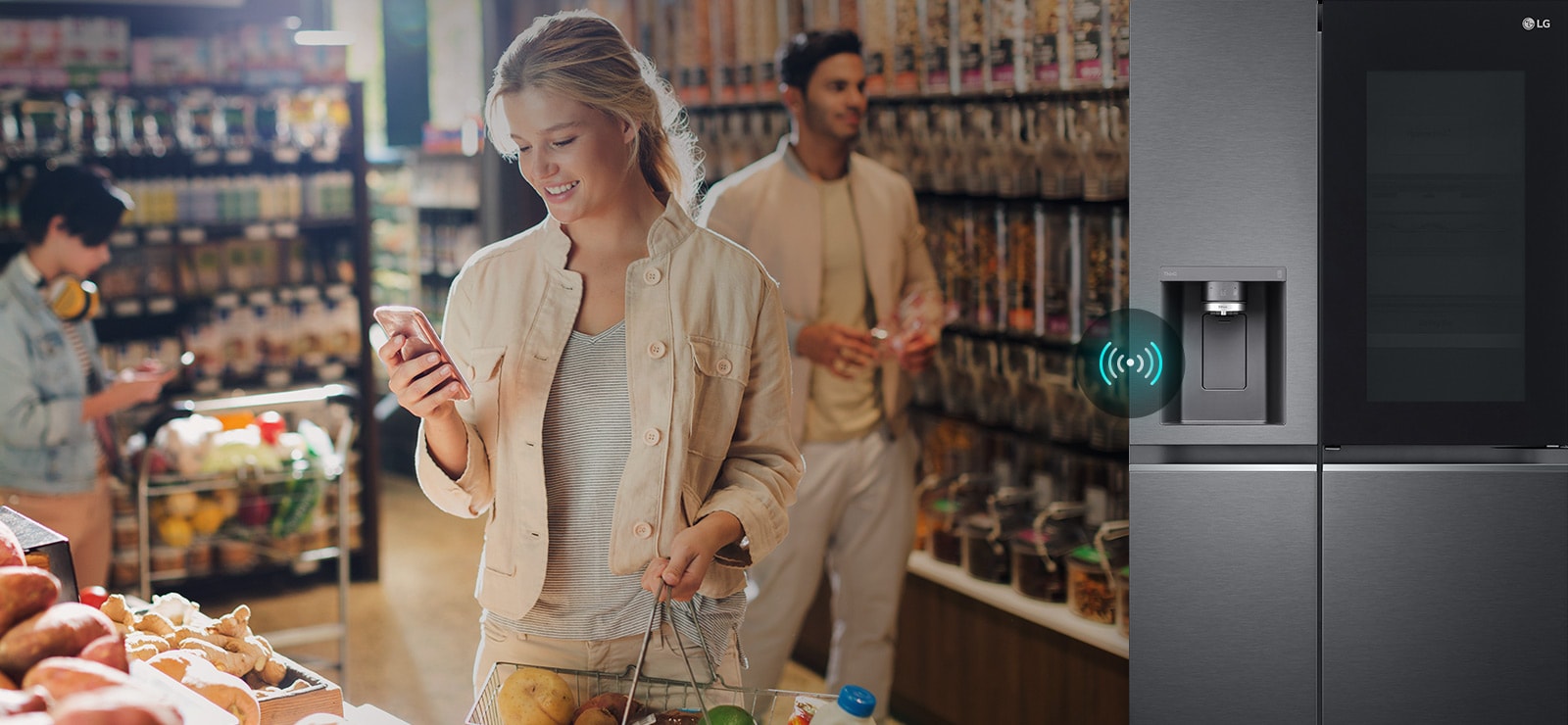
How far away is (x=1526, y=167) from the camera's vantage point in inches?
82.0

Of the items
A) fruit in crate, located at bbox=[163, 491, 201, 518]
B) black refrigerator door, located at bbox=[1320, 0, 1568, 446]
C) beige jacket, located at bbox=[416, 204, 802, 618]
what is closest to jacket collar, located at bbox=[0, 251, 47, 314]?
fruit in crate, located at bbox=[163, 491, 201, 518]

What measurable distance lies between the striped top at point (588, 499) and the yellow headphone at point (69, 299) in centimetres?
258

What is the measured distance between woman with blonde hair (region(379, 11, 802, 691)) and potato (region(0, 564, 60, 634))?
1.93ft

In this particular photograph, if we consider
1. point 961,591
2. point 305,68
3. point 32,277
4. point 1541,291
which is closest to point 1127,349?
point 1541,291

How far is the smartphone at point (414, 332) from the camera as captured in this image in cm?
185

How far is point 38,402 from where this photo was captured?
3.89m

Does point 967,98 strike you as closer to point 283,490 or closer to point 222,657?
point 222,657

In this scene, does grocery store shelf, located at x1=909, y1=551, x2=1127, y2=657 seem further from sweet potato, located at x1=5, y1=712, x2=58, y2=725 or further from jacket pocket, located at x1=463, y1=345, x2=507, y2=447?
sweet potato, located at x1=5, y1=712, x2=58, y2=725

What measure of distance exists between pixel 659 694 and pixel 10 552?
0.86 m

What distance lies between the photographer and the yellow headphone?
3.99 meters

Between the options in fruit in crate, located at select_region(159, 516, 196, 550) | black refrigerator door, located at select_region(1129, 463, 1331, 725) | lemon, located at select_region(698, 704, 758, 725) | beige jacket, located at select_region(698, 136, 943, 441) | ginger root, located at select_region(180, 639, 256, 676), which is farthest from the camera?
fruit in crate, located at select_region(159, 516, 196, 550)

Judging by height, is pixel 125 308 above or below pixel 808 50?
below

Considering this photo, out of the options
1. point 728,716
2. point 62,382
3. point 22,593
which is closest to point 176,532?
point 62,382

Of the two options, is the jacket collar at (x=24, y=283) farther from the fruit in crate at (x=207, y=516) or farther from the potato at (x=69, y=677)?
the potato at (x=69, y=677)
